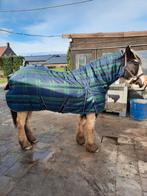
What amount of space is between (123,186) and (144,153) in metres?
1.01

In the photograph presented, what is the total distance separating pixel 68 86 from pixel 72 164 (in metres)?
1.10

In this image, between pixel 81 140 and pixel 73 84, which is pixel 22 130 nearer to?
pixel 81 140

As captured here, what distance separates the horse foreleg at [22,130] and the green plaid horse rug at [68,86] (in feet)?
0.76

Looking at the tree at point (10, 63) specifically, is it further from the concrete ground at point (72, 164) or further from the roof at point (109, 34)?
the concrete ground at point (72, 164)

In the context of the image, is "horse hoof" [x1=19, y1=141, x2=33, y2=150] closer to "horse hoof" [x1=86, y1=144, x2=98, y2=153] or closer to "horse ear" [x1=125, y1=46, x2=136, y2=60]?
"horse hoof" [x1=86, y1=144, x2=98, y2=153]

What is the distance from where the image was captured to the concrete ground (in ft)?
6.95

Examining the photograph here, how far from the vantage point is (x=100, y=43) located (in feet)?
26.1

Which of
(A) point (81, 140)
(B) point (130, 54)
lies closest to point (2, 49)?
(A) point (81, 140)

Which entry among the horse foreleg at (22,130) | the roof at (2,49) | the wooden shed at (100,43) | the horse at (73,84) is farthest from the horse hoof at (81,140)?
the roof at (2,49)

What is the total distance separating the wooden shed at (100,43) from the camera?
7363mm

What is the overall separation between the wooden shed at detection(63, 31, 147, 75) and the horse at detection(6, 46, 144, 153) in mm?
5096

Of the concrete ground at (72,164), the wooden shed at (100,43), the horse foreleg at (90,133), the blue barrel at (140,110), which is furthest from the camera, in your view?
the wooden shed at (100,43)

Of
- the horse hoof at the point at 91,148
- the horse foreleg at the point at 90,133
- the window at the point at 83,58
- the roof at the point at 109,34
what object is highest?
the roof at the point at 109,34

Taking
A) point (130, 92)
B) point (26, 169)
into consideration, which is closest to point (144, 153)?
point (26, 169)
